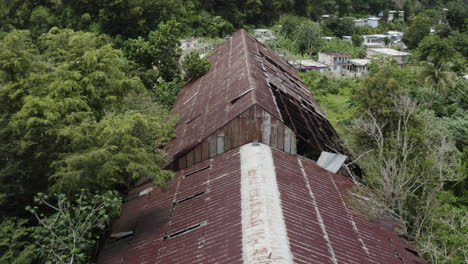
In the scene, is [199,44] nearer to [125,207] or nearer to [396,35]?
[125,207]

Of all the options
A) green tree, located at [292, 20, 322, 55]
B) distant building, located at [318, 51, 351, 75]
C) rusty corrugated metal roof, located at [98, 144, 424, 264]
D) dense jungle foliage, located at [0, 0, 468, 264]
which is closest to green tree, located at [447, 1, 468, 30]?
green tree, located at [292, 20, 322, 55]

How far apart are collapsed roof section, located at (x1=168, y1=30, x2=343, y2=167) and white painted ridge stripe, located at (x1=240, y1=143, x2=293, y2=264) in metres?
2.01

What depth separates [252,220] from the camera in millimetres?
13305

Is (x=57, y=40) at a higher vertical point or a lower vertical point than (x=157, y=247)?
higher

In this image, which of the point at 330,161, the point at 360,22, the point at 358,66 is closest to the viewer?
the point at 330,161

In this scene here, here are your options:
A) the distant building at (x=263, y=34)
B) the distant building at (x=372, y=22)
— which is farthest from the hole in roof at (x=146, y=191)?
the distant building at (x=372, y=22)

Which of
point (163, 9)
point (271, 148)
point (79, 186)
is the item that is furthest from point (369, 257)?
point (163, 9)

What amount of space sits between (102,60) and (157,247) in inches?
350

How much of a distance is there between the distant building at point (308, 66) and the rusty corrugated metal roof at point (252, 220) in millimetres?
34078

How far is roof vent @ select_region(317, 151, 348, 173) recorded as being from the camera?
60.4ft

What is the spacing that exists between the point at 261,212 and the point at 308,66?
4026 cm

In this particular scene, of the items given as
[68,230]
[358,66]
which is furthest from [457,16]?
[68,230]

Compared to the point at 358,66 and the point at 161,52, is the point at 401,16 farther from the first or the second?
the point at 161,52

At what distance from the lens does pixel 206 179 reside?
16.9 m
